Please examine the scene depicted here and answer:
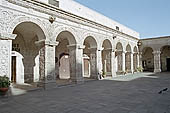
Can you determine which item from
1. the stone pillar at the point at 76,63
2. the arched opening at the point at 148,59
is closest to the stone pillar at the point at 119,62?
the stone pillar at the point at 76,63

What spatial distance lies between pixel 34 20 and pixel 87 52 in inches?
339

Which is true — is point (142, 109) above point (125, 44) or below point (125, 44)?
below

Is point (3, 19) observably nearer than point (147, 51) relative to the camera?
Yes

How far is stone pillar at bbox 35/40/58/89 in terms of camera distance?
8016mm

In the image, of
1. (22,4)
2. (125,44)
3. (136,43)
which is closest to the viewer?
(22,4)

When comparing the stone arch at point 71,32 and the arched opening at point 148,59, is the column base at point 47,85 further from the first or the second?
the arched opening at point 148,59

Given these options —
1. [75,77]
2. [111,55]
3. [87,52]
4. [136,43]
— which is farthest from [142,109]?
[136,43]

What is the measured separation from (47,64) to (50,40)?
140 centimetres

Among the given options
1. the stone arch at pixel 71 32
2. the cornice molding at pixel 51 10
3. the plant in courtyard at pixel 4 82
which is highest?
the cornice molding at pixel 51 10

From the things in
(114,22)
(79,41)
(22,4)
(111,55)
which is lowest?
(111,55)

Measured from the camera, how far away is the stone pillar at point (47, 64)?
8016 millimetres

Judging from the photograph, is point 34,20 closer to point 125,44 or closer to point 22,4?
point 22,4

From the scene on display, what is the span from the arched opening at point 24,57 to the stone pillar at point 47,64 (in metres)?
1.98

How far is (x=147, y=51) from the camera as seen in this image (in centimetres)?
2208
